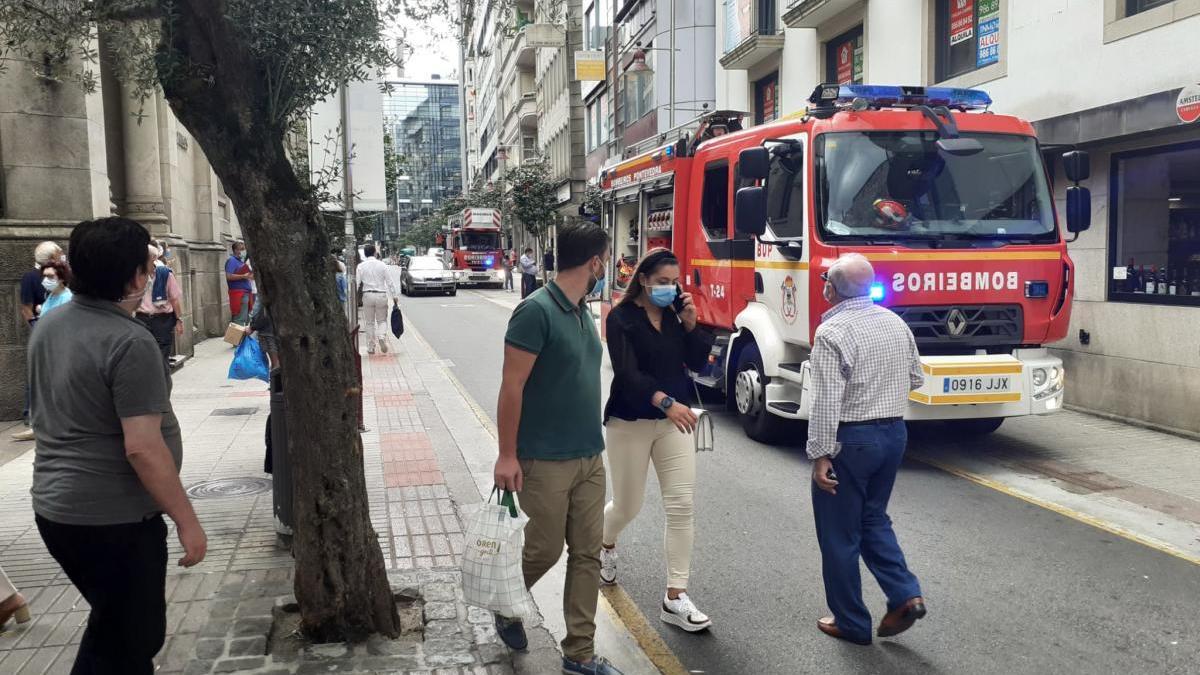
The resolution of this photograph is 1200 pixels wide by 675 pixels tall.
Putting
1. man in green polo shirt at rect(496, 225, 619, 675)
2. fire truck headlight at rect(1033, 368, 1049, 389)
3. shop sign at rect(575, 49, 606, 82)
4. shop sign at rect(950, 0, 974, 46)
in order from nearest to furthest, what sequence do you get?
man in green polo shirt at rect(496, 225, 619, 675) → fire truck headlight at rect(1033, 368, 1049, 389) → shop sign at rect(950, 0, 974, 46) → shop sign at rect(575, 49, 606, 82)

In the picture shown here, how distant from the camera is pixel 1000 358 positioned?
7812mm

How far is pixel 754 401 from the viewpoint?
902 cm

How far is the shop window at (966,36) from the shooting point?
42.7 ft

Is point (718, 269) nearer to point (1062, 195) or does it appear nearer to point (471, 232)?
point (1062, 195)

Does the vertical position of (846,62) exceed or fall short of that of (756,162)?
it exceeds it

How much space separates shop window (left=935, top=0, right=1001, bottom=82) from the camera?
512 inches

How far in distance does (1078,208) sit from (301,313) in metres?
6.99

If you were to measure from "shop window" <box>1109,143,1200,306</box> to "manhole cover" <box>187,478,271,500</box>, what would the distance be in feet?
28.7

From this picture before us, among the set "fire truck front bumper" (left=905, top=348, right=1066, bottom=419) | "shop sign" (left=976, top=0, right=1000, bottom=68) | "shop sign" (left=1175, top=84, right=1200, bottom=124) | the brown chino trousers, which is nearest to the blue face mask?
the brown chino trousers

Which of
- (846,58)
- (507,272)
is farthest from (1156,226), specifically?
(507,272)

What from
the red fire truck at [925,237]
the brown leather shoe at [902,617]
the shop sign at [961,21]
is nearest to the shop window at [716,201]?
the red fire truck at [925,237]

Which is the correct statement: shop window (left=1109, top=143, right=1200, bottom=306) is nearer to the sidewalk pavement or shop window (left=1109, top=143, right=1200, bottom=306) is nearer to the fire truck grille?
the fire truck grille

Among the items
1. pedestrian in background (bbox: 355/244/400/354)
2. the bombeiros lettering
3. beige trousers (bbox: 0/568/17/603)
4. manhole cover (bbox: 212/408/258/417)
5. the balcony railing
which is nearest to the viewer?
beige trousers (bbox: 0/568/17/603)

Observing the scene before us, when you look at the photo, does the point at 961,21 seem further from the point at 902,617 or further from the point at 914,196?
the point at 902,617
